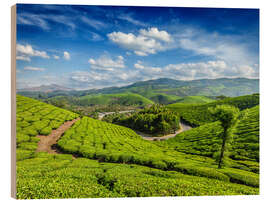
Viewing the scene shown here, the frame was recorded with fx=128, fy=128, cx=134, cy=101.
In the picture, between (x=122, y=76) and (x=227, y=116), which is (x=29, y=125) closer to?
(x=122, y=76)

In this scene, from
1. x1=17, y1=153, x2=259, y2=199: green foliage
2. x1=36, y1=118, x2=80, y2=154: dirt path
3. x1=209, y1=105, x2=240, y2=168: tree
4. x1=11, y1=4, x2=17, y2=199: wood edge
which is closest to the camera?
x1=17, y1=153, x2=259, y2=199: green foliage

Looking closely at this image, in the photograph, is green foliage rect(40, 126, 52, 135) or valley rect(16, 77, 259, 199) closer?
valley rect(16, 77, 259, 199)

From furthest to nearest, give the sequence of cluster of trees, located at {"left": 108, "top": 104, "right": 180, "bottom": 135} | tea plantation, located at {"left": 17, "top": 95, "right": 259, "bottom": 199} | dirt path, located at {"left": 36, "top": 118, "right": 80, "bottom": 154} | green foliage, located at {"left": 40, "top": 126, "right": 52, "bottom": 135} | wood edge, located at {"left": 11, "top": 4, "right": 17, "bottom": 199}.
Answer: cluster of trees, located at {"left": 108, "top": 104, "right": 180, "bottom": 135} → green foliage, located at {"left": 40, "top": 126, "right": 52, "bottom": 135} → dirt path, located at {"left": 36, "top": 118, "right": 80, "bottom": 154} → wood edge, located at {"left": 11, "top": 4, "right": 17, "bottom": 199} → tea plantation, located at {"left": 17, "top": 95, "right": 259, "bottom": 199}

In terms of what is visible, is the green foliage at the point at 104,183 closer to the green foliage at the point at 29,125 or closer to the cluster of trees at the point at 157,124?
the green foliage at the point at 29,125

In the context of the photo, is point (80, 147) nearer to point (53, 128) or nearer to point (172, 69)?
point (53, 128)

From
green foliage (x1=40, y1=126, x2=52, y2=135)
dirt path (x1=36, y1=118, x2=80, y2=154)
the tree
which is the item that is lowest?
dirt path (x1=36, y1=118, x2=80, y2=154)

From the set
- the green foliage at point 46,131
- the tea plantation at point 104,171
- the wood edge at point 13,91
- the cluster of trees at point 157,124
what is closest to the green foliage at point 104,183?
the tea plantation at point 104,171

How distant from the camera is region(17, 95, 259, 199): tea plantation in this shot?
A: 6.28 metres

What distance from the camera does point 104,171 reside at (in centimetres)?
743

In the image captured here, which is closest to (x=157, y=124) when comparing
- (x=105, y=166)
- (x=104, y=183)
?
(x=105, y=166)

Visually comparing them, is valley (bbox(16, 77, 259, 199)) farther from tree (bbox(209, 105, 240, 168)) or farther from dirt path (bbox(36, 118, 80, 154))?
tree (bbox(209, 105, 240, 168))

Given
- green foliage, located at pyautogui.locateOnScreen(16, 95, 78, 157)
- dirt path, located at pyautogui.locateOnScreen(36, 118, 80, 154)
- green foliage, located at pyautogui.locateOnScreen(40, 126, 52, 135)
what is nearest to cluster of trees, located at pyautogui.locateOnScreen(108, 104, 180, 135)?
dirt path, located at pyautogui.locateOnScreen(36, 118, 80, 154)

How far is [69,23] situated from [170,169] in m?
12.2

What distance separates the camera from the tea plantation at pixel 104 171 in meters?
6.28
